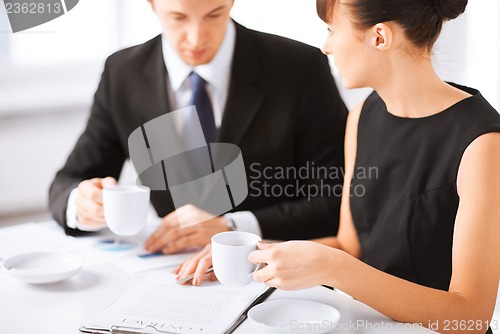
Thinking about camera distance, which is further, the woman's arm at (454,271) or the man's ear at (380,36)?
the man's ear at (380,36)

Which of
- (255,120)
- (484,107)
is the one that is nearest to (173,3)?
(255,120)

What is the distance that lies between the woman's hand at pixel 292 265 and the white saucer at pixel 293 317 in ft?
0.22

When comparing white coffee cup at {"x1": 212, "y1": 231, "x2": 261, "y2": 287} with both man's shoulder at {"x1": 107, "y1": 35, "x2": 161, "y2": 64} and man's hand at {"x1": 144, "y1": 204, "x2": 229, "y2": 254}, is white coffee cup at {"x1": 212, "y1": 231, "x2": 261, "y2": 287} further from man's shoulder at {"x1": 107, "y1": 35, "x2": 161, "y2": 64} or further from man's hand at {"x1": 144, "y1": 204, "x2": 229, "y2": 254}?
man's shoulder at {"x1": 107, "y1": 35, "x2": 161, "y2": 64}

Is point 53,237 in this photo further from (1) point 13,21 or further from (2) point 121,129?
(1) point 13,21

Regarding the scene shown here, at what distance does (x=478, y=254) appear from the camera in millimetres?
1298

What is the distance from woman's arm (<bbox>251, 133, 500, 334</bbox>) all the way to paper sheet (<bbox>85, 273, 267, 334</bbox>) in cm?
13

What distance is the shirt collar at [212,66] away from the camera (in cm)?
209

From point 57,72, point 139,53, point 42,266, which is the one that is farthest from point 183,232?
point 57,72

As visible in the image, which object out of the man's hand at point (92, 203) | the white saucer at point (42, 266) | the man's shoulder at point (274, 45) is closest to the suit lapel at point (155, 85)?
the man's shoulder at point (274, 45)

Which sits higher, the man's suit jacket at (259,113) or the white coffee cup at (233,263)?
the man's suit jacket at (259,113)

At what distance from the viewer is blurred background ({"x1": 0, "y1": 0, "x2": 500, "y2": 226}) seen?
349 centimetres

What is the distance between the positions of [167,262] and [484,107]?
780 millimetres

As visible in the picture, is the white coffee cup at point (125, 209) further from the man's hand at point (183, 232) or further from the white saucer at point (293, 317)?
the white saucer at point (293, 317)

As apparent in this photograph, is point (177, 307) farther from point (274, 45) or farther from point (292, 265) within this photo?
point (274, 45)
